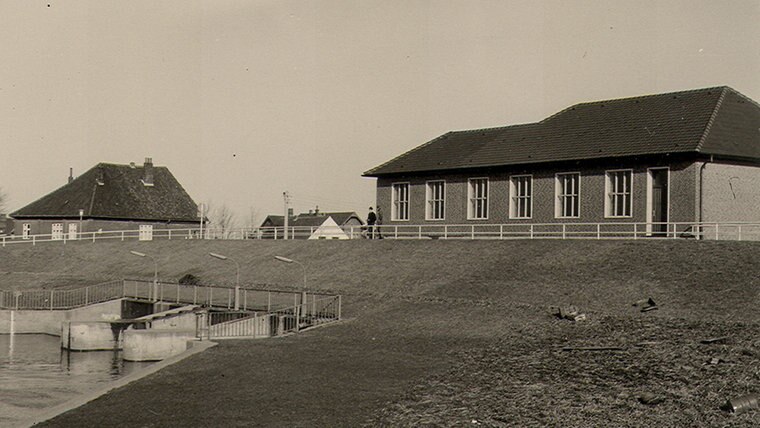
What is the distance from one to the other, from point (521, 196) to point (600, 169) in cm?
491

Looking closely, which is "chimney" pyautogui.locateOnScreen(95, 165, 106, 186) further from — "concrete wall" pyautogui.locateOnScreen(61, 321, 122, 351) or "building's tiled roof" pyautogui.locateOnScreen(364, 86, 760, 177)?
"concrete wall" pyautogui.locateOnScreen(61, 321, 122, 351)

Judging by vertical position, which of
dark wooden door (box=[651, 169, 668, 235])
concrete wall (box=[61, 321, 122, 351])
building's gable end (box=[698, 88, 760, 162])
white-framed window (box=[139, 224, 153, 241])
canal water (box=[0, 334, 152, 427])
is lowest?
canal water (box=[0, 334, 152, 427])

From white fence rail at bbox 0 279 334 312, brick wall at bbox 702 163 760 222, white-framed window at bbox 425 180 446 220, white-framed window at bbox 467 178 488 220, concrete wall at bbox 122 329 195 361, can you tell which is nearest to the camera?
A: concrete wall at bbox 122 329 195 361

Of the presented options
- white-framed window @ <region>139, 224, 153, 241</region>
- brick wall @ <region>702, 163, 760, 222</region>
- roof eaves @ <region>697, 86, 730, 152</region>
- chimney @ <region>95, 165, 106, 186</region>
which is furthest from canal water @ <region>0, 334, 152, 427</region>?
chimney @ <region>95, 165, 106, 186</region>

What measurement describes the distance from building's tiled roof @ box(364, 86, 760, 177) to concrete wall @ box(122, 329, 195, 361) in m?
20.9

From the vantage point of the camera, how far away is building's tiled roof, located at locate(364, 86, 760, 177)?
128ft

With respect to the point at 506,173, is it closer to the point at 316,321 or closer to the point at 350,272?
the point at 350,272

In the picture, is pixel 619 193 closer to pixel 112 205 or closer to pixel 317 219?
pixel 112 205

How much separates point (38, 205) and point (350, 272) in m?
50.6

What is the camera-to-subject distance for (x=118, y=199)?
78.5 m

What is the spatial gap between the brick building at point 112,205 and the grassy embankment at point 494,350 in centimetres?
3978

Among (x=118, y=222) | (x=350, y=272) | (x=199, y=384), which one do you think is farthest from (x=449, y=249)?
(x=118, y=222)

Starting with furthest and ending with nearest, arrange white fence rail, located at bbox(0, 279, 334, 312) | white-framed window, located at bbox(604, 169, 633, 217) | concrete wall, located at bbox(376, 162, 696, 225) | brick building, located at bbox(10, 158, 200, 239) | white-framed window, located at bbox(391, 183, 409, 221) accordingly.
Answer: brick building, located at bbox(10, 158, 200, 239), white-framed window, located at bbox(391, 183, 409, 221), white-framed window, located at bbox(604, 169, 633, 217), concrete wall, located at bbox(376, 162, 696, 225), white fence rail, located at bbox(0, 279, 334, 312)

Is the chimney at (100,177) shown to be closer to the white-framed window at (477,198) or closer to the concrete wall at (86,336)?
the white-framed window at (477,198)
